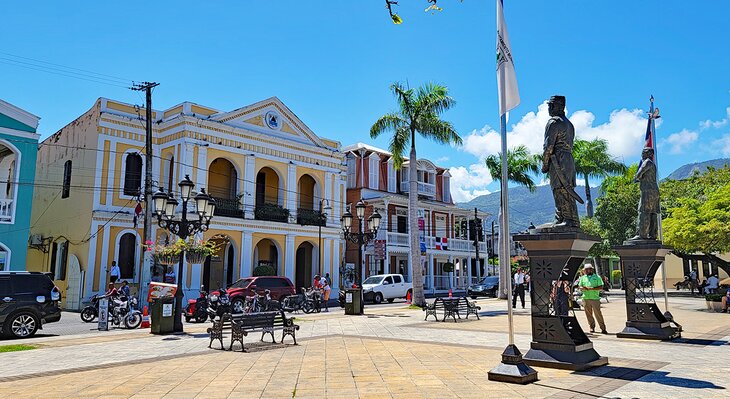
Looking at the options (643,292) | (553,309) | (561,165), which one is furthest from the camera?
(643,292)

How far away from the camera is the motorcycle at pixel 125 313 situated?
57.7 feet

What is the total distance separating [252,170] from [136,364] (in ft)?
70.1

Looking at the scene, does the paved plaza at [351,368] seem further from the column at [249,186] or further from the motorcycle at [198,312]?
the column at [249,186]

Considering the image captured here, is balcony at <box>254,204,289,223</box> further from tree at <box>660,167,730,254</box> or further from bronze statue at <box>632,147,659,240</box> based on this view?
bronze statue at <box>632,147,659,240</box>

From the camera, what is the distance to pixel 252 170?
3056cm

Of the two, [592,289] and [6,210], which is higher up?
[6,210]

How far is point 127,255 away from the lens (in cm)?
2742

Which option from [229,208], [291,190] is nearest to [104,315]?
[229,208]

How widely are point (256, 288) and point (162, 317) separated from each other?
342 inches

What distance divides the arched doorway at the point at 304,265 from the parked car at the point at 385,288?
4.79 metres

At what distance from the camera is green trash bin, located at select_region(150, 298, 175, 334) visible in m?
15.2

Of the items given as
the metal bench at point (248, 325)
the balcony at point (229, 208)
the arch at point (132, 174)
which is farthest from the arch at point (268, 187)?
the metal bench at point (248, 325)

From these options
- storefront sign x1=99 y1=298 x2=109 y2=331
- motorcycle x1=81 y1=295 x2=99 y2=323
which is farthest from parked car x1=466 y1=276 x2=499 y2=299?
storefront sign x1=99 y1=298 x2=109 y2=331

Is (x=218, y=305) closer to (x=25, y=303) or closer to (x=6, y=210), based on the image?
(x=25, y=303)
